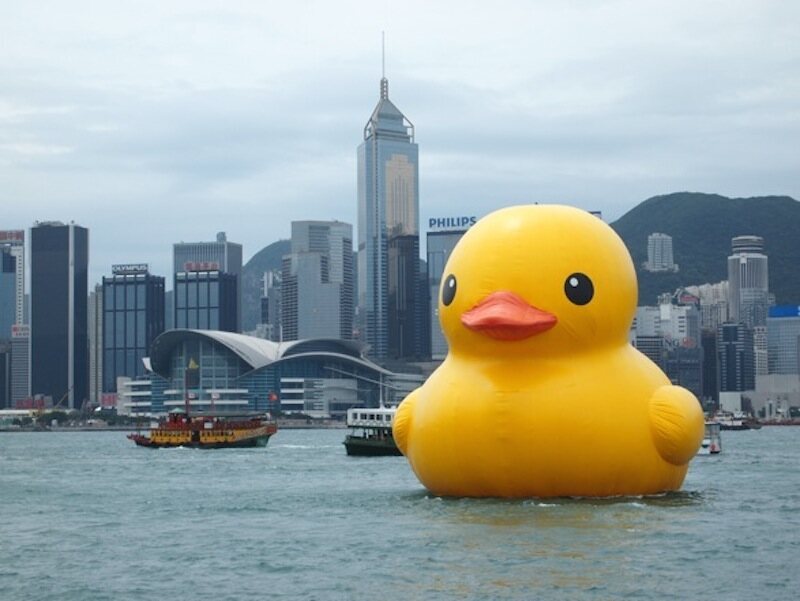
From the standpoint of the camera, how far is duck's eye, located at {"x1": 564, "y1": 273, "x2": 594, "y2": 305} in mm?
32062

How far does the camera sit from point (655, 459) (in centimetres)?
3241

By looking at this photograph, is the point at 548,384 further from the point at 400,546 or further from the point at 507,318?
the point at 400,546

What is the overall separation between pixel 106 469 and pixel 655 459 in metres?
42.3

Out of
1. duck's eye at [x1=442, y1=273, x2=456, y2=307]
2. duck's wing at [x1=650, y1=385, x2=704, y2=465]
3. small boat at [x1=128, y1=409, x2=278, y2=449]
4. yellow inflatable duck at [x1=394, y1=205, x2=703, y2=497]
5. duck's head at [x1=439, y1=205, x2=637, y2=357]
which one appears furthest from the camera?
small boat at [x1=128, y1=409, x2=278, y2=449]

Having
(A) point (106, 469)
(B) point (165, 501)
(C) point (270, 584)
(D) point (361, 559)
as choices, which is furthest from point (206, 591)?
(A) point (106, 469)

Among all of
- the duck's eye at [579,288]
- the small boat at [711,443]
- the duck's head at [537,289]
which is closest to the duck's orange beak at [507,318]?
the duck's head at [537,289]

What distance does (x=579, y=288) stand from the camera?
3216cm

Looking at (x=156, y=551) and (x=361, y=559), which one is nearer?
(x=361, y=559)

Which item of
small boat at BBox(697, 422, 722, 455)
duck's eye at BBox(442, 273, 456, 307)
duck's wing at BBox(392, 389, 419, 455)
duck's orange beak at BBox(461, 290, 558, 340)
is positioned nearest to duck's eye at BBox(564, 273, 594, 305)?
duck's orange beak at BBox(461, 290, 558, 340)

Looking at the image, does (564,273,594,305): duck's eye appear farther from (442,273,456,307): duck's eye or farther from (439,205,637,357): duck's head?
(442,273,456,307): duck's eye

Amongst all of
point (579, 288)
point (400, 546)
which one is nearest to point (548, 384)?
point (579, 288)

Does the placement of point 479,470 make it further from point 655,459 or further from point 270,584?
point 270,584

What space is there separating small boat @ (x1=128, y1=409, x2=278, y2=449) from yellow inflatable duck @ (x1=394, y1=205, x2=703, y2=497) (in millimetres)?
66761

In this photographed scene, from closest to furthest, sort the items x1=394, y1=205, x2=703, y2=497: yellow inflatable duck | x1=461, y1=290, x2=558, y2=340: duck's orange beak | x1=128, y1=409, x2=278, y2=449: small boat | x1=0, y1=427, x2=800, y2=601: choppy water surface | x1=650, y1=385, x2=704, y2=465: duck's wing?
x1=0, y1=427, x2=800, y2=601: choppy water surface, x1=461, y1=290, x2=558, y2=340: duck's orange beak, x1=394, y1=205, x2=703, y2=497: yellow inflatable duck, x1=650, y1=385, x2=704, y2=465: duck's wing, x1=128, y1=409, x2=278, y2=449: small boat
